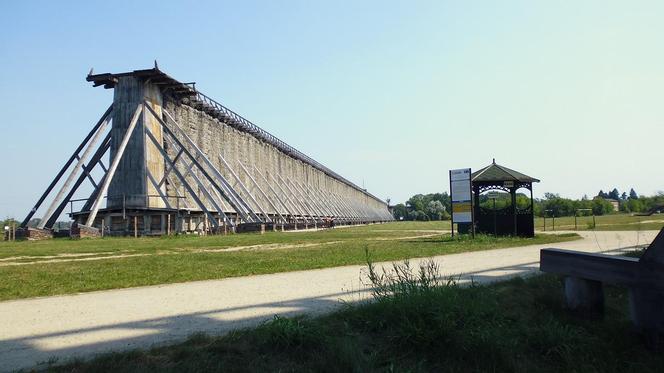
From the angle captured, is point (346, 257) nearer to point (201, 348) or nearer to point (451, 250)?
point (451, 250)

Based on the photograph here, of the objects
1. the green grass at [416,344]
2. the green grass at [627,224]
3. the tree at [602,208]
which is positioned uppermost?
the tree at [602,208]

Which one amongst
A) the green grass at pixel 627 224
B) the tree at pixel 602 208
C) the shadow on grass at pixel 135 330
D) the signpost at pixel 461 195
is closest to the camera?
the shadow on grass at pixel 135 330

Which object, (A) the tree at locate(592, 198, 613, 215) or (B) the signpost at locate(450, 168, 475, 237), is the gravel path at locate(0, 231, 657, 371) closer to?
(B) the signpost at locate(450, 168, 475, 237)

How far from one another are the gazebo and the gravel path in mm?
13241

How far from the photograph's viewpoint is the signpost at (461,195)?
2072cm

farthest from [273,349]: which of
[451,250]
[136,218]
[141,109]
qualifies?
[141,109]

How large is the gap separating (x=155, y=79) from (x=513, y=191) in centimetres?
2542

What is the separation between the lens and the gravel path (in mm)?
4594

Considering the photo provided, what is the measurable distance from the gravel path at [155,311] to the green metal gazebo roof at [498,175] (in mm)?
13102

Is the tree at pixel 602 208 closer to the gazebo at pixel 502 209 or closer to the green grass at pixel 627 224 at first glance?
the green grass at pixel 627 224

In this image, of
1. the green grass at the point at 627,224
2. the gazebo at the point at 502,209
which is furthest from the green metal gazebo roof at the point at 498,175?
the green grass at the point at 627,224

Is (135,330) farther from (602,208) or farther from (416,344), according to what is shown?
(602,208)

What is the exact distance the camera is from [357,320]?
5.18 meters

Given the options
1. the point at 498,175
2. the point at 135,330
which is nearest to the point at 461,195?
the point at 498,175
